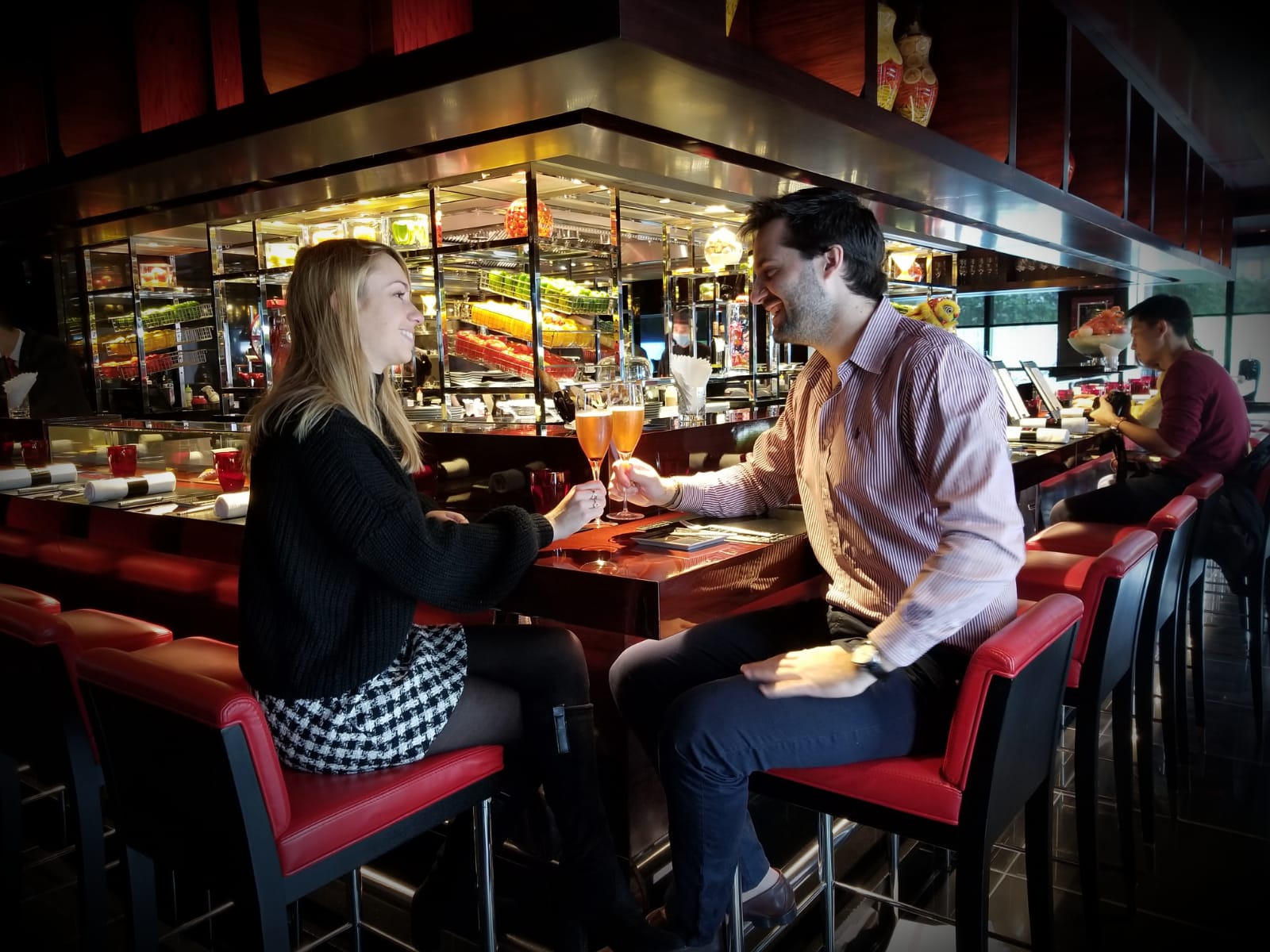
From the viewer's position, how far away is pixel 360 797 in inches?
60.8

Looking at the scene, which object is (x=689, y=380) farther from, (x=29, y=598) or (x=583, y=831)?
(x=29, y=598)

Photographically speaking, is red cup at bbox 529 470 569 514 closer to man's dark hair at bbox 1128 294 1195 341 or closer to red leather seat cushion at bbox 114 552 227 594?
red leather seat cushion at bbox 114 552 227 594

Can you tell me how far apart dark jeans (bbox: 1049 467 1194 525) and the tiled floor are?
1.33 meters

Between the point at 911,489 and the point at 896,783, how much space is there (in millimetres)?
560

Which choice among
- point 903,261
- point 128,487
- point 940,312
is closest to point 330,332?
point 128,487

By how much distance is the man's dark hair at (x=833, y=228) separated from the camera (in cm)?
190

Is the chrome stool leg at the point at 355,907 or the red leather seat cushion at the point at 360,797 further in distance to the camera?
the chrome stool leg at the point at 355,907

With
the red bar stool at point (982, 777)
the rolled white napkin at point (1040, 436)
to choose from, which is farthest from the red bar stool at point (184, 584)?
the rolled white napkin at point (1040, 436)

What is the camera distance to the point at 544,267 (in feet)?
18.2

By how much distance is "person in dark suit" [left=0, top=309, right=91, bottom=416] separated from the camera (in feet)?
17.3

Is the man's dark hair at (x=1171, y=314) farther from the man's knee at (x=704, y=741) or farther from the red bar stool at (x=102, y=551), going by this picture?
the red bar stool at (x=102, y=551)

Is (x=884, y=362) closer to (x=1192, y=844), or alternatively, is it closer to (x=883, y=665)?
(x=883, y=665)

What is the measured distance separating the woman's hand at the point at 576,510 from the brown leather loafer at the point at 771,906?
89 cm

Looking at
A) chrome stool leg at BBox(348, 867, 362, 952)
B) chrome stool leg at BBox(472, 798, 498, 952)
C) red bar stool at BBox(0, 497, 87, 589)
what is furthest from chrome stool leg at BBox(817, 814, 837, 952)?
red bar stool at BBox(0, 497, 87, 589)
